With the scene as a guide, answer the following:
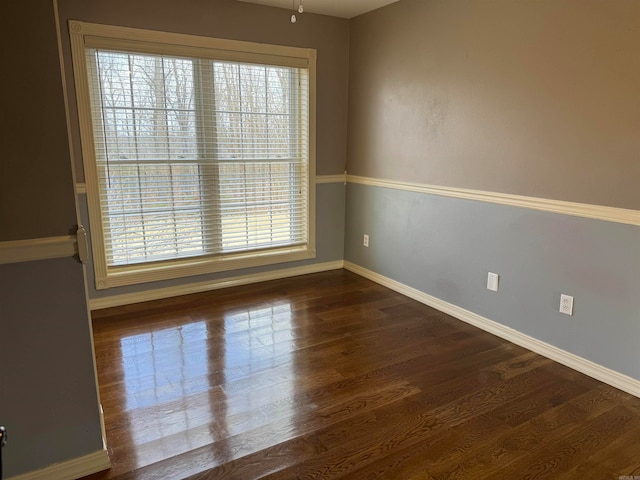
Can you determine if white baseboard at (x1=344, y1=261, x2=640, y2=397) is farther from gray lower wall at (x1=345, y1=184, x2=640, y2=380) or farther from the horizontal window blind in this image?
the horizontal window blind

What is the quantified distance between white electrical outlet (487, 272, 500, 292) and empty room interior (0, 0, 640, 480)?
21 mm

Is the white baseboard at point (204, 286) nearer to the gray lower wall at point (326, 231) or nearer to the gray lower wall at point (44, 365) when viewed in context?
the gray lower wall at point (326, 231)

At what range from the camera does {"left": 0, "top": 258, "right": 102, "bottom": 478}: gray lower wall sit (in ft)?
5.24

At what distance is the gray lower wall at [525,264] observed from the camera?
8.00 ft

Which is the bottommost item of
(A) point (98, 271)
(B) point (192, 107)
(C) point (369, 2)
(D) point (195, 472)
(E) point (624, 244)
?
(D) point (195, 472)

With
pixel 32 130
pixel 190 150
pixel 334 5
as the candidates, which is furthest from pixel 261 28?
pixel 32 130

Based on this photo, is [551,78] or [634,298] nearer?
[634,298]

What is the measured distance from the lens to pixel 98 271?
3.47 metres

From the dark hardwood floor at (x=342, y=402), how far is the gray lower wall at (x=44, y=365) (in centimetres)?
25

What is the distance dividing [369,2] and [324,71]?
0.72 metres

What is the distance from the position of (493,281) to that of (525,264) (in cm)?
28

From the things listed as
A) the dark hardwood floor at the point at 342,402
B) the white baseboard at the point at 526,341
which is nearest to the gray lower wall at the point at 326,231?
the white baseboard at the point at 526,341

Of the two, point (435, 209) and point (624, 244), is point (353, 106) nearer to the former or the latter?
point (435, 209)

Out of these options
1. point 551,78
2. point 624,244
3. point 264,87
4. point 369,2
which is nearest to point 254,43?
point 264,87
